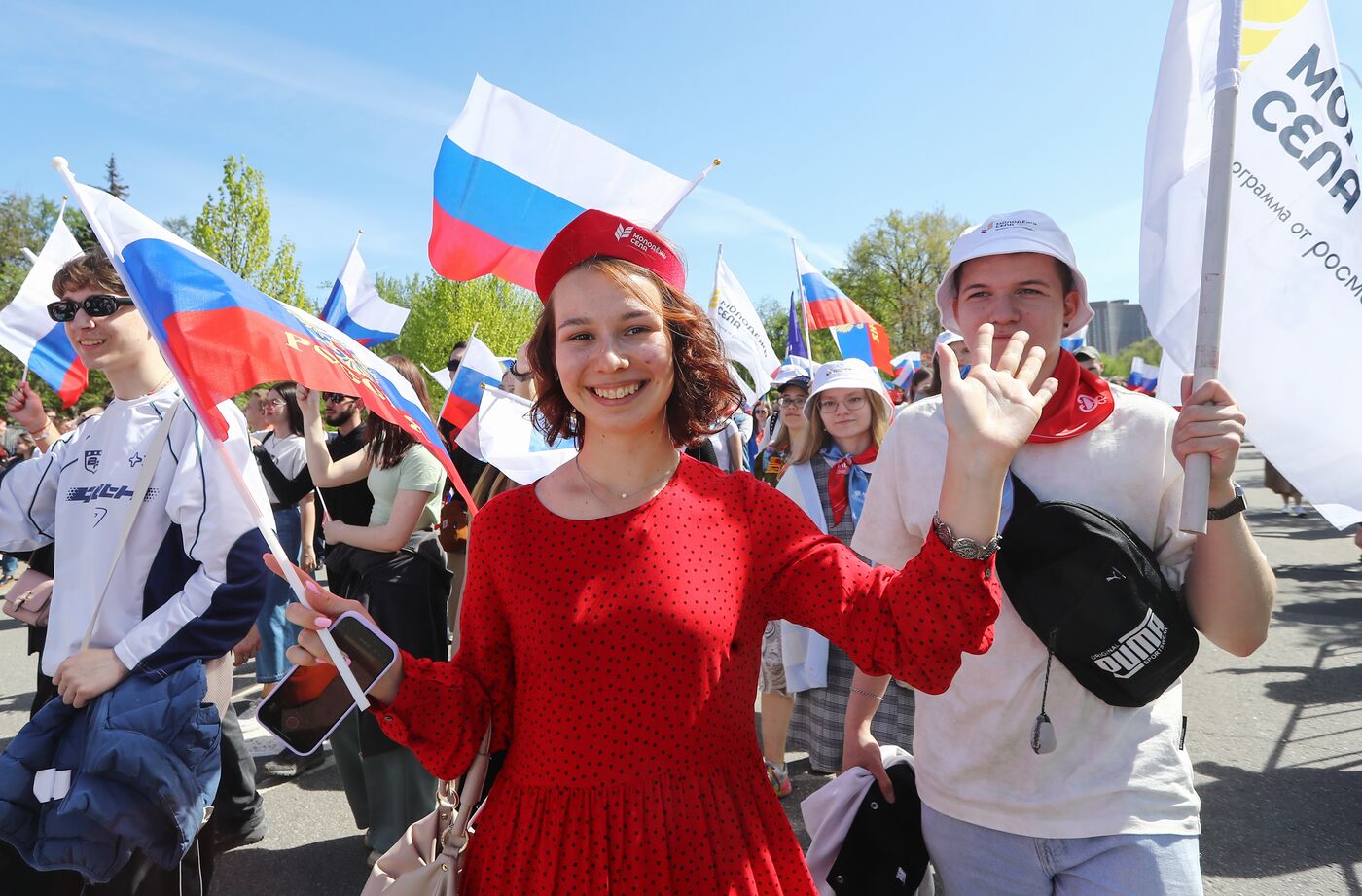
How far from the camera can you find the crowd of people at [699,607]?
4.82ft

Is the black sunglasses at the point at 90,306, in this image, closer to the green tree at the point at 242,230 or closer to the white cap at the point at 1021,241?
the white cap at the point at 1021,241

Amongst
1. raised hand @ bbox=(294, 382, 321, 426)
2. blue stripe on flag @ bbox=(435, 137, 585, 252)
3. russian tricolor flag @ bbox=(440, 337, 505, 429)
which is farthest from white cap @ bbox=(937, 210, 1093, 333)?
russian tricolor flag @ bbox=(440, 337, 505, 429)

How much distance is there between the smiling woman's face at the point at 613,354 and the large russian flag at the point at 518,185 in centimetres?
192

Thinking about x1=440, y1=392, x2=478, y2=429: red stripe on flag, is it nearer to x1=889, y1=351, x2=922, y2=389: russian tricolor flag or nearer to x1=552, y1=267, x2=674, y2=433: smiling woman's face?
x1=552, y1=267, x2=674, y2=433: smiling woman's face

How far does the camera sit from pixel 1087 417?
183 centimetres

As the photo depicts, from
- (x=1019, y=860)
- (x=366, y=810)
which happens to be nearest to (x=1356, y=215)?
(x=1019, y=860)

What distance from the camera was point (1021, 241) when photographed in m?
1.86

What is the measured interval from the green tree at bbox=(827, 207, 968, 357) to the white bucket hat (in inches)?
1484

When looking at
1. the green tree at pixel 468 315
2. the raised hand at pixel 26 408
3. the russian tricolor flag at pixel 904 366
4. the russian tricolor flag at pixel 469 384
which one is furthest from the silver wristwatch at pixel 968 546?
the green tree at pixel 468 315

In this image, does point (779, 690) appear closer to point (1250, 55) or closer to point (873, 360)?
point (1250, 55)

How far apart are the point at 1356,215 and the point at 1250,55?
1.39ft

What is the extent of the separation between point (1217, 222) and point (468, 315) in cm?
3652

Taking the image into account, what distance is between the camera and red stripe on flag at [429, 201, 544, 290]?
3770 mm

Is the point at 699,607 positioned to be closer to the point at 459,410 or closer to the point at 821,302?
the point at 459,410
